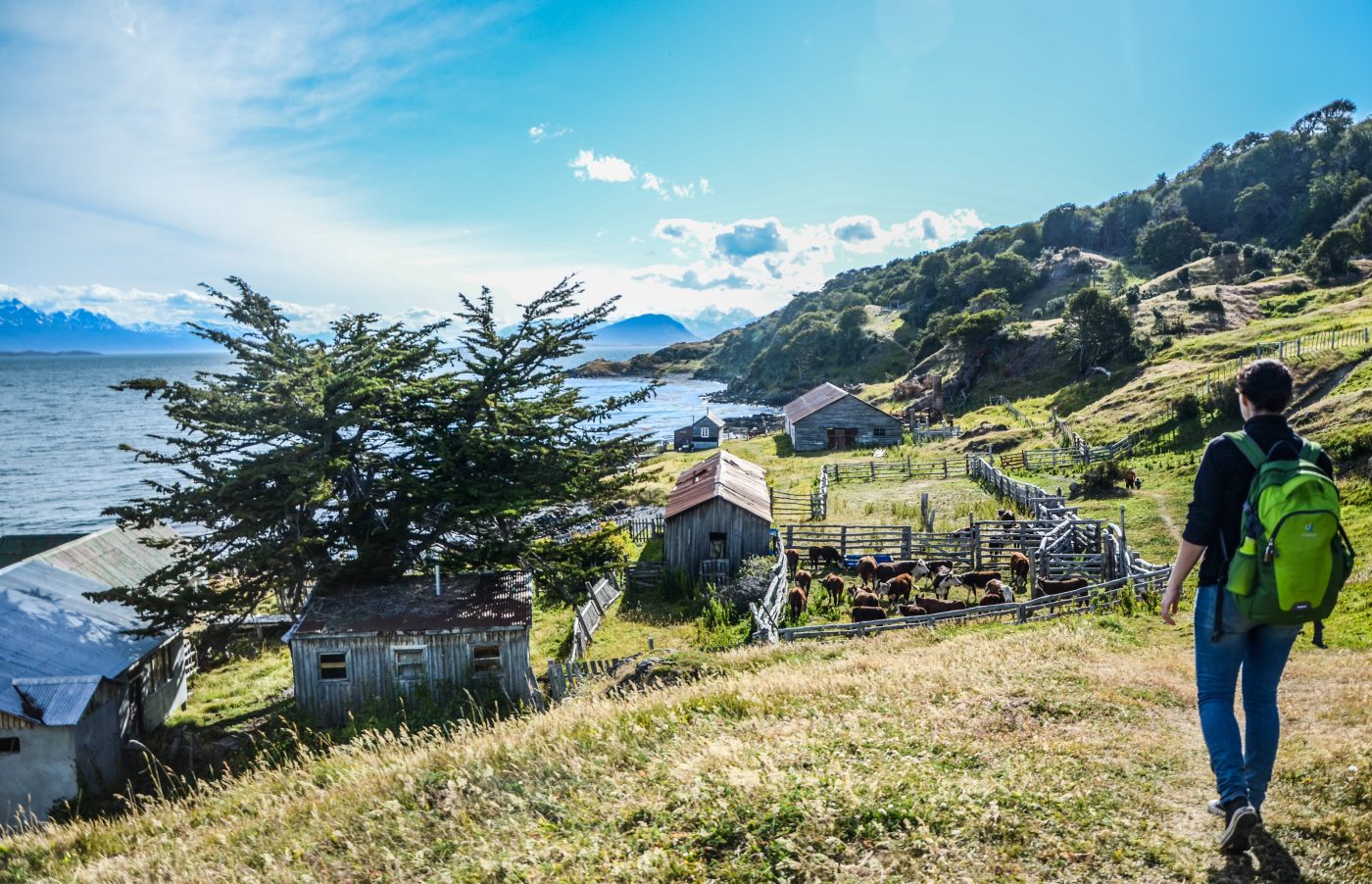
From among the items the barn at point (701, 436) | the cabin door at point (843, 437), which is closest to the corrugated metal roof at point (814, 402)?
the cabin door at point (843, 437)

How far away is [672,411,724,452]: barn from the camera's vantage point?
72.8 m

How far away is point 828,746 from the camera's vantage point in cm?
713

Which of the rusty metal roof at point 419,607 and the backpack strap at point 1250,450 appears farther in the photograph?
the rusty metal roof at point 419,607

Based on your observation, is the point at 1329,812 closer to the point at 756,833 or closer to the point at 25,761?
the point at 756,833

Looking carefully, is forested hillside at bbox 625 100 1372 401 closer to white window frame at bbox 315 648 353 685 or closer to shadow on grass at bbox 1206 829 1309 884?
white window frame at bbox 315 648 353 685

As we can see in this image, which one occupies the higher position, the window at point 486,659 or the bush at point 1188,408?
the bush at point 1188,408

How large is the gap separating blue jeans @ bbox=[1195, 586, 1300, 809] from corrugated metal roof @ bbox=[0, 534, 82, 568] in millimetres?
35982

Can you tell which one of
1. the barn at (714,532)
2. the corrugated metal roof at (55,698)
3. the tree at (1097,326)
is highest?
the tree at (1097,326)

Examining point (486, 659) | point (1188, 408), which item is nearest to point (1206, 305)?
point (1188, 408)

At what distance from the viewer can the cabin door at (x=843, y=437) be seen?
63.8m

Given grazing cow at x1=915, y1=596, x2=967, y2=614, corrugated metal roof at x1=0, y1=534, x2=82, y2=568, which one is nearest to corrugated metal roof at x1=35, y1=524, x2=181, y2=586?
corrugated metal roof at x1=0, y1=534, x2=82, y2=568

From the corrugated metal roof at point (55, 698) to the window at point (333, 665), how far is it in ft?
15.7

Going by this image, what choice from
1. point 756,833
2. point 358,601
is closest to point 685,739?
point 756,833

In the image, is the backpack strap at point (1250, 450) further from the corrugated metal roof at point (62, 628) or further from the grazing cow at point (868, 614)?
the corrugated metal roof at point (62, 628)
